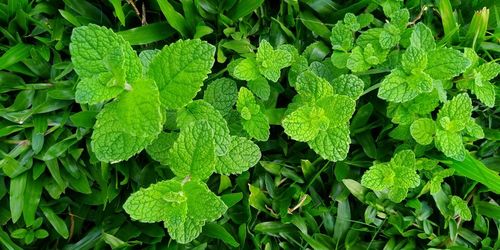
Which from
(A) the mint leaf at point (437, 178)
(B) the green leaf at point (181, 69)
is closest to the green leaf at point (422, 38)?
(A) the mint leaf at point (437, 178)

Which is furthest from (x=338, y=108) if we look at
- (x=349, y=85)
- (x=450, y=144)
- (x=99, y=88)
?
(x=99, y=88)

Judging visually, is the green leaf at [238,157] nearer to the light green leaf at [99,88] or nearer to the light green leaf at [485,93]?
the light green leaf at [99,88]

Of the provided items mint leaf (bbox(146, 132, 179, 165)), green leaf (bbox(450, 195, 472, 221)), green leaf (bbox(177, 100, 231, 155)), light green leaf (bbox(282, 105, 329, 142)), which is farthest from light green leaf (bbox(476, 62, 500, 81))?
mint leaf (bbox(146, 132, 179, 165))

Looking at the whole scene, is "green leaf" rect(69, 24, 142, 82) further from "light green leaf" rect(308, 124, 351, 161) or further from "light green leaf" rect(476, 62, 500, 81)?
"light green leaf" rect(476, 62, 500, 81)

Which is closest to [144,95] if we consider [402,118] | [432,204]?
[402,118]

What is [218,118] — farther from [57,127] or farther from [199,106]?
[57,127]

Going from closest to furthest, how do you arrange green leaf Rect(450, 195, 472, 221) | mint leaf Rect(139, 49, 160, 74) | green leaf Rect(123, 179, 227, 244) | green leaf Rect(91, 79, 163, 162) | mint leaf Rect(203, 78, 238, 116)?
green leaf Rect(91, 79, 163, 162)
green leaf Rect(123, 179, 227, 244)
mint leaf Rect(139, 49, 160, 74)
mint leaf Rect(203, 78, 238, 116)
green leaf Rect(450, 195, 472, 221)

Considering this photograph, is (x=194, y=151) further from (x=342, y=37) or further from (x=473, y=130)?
(x=473, y=130)
